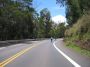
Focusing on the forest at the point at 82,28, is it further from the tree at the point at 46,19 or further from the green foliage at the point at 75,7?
the tree at the point at 46,19

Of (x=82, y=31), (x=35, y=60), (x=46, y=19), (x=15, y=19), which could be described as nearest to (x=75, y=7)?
(x=82, y=31)

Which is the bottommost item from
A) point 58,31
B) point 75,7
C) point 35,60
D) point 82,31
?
point 58,31

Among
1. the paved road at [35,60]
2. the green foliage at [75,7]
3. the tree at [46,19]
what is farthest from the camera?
the tree at [46,19]

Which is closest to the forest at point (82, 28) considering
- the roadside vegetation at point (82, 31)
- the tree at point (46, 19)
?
the roadside vegetation at point (82, 31)

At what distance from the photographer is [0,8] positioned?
2665 inches

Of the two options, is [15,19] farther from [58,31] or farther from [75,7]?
[58,31]

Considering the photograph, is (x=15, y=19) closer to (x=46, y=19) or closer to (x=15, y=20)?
(x=15, y=20)

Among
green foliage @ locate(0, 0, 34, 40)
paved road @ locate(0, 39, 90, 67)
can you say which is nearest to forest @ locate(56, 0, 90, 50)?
paved road @ locate(0, 39, 90, 67)

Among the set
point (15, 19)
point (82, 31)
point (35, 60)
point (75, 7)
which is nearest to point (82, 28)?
point (82, 31)

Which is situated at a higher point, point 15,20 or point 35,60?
point 15,20

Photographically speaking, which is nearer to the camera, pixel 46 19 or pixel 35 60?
pixel 35 60

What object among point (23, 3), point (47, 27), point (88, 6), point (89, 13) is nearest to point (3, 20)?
point (23, 3)

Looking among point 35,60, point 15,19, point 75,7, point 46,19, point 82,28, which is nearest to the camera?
point 35,60

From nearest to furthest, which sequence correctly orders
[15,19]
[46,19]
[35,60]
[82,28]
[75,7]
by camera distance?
[35,60], [82,28], [75,7], [15,19], [46,19]
